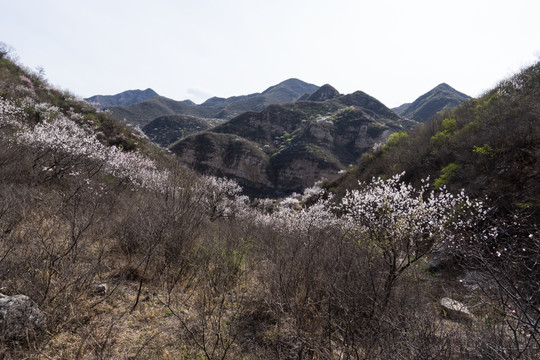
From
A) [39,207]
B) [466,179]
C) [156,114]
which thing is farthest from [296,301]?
[156,114]

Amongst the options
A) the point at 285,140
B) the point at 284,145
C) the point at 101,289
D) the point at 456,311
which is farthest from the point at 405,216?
the point at 285,140

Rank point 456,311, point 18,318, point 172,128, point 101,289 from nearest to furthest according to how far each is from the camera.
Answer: point 18,318 → point 101,289 → point 456,311 → point 172,128

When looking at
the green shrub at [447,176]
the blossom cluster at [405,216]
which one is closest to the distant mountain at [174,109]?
the green shrub at [447,176]

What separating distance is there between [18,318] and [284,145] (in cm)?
7665

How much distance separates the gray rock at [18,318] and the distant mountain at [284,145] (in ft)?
198

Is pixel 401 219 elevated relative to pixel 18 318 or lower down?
elevated

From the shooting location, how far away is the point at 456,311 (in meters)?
6.25

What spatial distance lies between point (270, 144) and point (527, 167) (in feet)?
244

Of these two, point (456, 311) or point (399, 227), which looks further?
point (456, 311)

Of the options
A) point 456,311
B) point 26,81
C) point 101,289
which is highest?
point 26,81

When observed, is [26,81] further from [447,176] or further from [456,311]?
[447,176]

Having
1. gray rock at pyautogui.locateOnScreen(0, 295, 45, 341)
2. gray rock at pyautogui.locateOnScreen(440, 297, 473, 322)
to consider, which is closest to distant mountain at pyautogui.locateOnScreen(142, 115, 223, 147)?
gray rock at pyautogui.locateOnScreen(0, 295, 45, 341)

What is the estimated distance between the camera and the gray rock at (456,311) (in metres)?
6.05

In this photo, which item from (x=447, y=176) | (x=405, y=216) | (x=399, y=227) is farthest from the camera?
(x=447, y=176)
